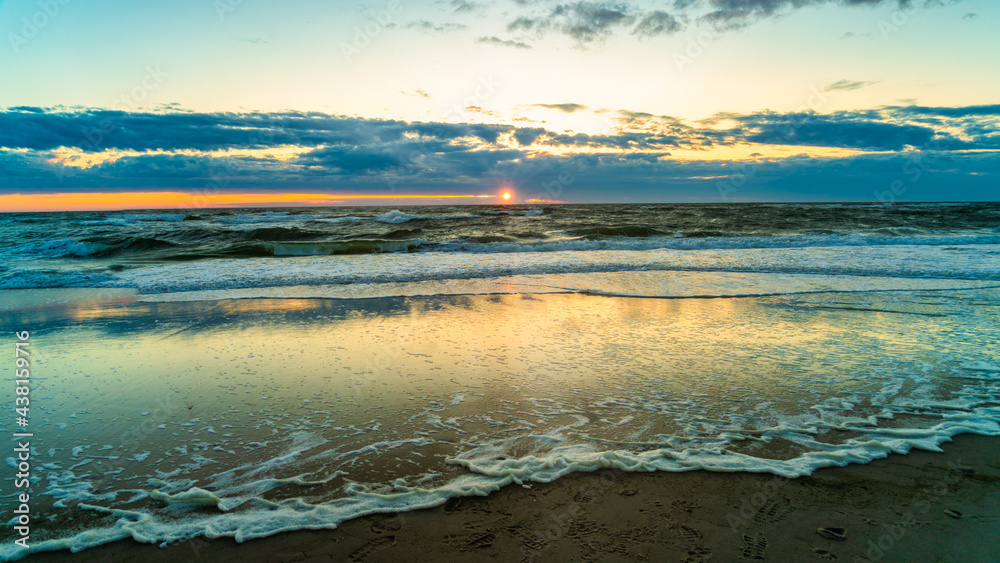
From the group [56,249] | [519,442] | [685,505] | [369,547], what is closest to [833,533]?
[685,505]

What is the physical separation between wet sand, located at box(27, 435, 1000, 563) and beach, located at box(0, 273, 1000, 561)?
0.05 ft

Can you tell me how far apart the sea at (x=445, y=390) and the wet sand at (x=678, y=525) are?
147 millimetres

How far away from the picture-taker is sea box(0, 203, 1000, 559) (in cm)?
335

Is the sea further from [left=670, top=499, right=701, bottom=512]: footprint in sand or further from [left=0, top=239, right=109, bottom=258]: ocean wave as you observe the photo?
[left=0, top=239, right=109, bottom=258]: ocean wave

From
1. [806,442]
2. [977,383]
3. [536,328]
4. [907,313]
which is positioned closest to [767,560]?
[806,442]

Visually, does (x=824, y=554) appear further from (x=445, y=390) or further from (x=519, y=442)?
(x=445, y=390)

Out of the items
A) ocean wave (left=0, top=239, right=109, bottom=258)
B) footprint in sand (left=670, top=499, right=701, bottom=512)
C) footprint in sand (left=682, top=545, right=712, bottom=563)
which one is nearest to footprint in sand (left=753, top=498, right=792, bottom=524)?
footprint in sand (left=670, top=499, right=701, bottom=512)

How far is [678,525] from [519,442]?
143cm

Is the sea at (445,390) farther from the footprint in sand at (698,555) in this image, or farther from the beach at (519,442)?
the footprint in sand at (698,555)

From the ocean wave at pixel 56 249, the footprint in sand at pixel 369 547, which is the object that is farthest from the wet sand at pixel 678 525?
the ocean wave at pixel 56 249

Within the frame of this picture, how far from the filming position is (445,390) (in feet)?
16.7

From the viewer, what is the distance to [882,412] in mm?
4461

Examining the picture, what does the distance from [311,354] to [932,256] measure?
853 inches

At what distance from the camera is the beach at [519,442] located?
2.81m
